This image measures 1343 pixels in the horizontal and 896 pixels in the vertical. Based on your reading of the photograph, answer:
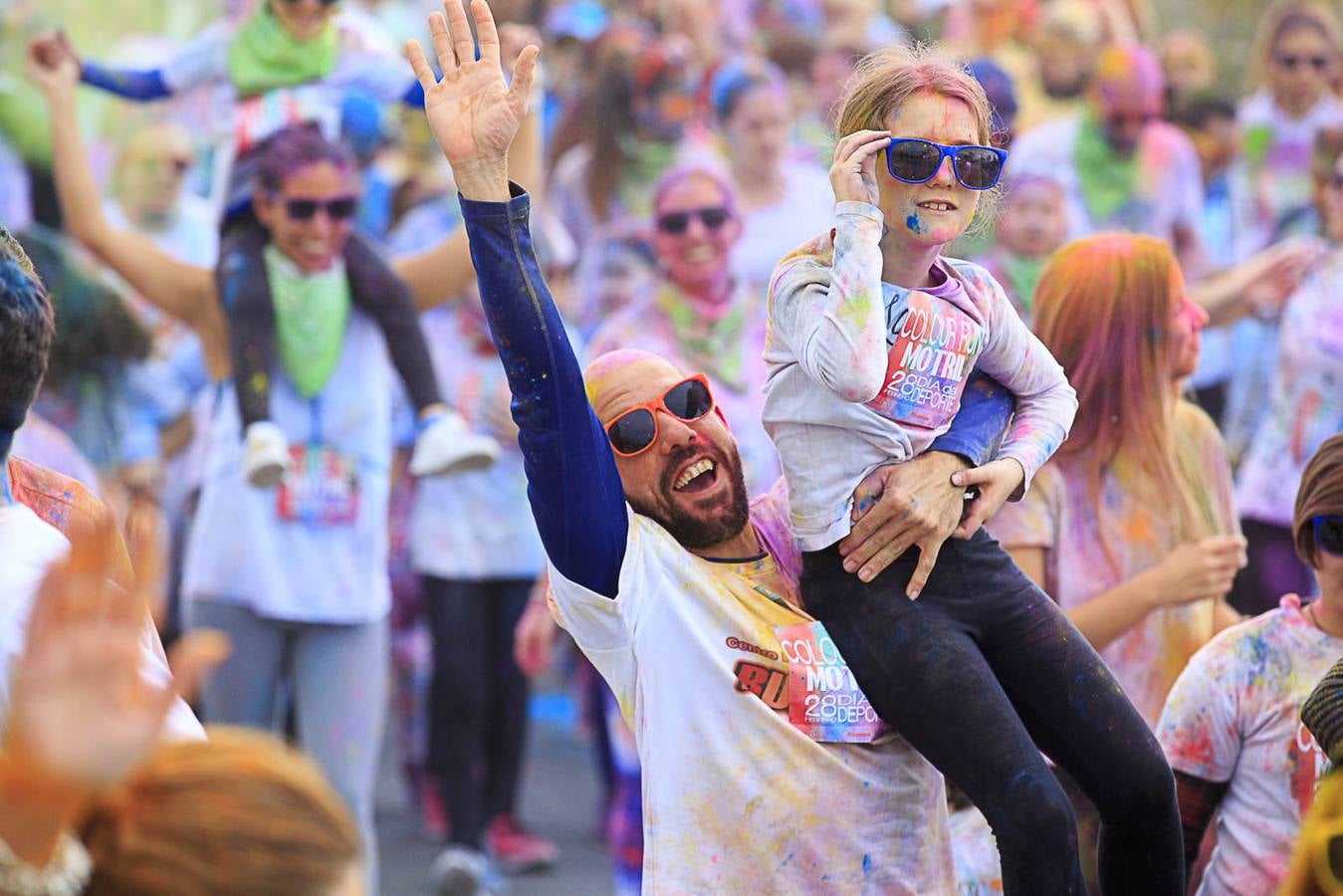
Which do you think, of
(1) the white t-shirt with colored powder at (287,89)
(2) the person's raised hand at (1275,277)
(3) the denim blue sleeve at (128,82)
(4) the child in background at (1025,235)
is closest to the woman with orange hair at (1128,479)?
(2) the person's raised hand at (1275,277)

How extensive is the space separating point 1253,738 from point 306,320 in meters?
2.84

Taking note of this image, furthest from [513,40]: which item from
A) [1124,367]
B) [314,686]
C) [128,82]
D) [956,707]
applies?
[956,707]

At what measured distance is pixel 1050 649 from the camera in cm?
280

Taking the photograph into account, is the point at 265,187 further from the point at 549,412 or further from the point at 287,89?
the point at 549,412

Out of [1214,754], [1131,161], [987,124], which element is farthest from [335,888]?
[1131,161]

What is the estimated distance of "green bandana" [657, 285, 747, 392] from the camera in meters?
5.84

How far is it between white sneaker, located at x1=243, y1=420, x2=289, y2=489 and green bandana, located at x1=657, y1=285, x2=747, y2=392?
5.01 ft

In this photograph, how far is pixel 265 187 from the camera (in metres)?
5.06

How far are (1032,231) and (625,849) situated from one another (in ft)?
8.68

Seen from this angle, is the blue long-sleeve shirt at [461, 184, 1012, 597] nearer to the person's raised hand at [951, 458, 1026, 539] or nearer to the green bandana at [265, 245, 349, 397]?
the person's raised hand at [951, 458, 1026, 539]

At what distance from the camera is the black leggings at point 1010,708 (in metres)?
2.69

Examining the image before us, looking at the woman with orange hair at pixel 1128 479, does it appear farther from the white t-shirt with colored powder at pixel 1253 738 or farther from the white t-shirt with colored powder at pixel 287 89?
the white t-shirt with colored powder at pixel 287 89

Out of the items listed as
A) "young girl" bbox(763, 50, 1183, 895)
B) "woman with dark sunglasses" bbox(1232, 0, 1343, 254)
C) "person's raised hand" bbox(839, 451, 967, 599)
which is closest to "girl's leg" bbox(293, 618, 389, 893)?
"young girl" bbox(763, 50, 1183, 895)

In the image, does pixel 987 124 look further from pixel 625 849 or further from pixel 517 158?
pixel 625 849
